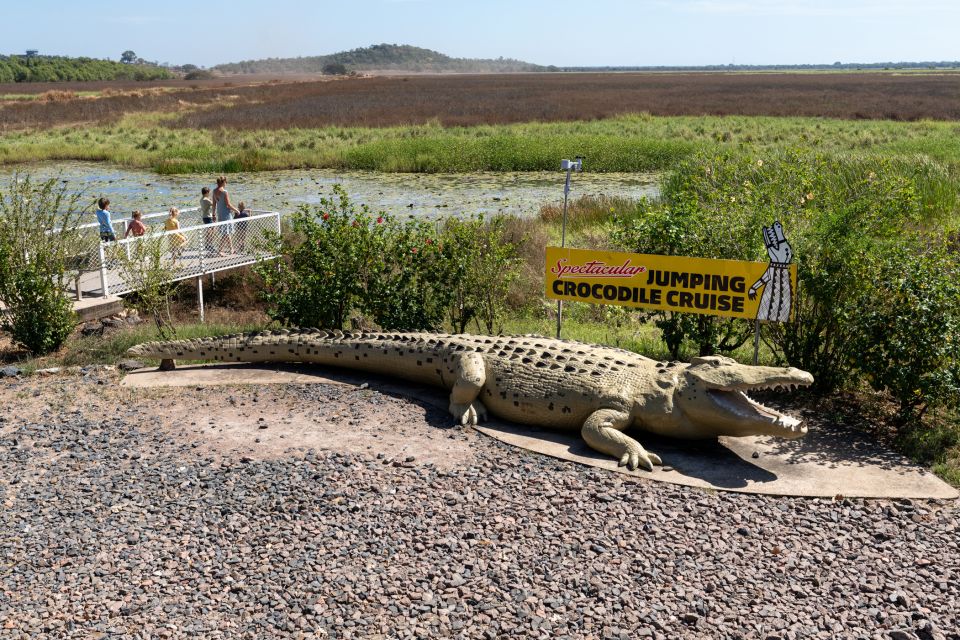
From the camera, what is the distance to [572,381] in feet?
22.1

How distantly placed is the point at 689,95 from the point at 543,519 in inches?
2549

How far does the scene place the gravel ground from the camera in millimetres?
4348

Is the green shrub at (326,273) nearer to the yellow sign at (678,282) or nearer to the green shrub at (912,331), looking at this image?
the yellow sign at (678,282)

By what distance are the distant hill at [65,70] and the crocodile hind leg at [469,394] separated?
100.0 m

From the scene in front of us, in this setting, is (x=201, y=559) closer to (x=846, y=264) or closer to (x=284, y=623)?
(x=284, y=623)

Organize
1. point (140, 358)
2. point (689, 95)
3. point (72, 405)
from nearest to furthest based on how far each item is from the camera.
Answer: point (72, 405) → point (140, 358) → point (689, 95)

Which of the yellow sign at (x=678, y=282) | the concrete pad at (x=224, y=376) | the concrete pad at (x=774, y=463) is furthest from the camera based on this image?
the concrete pad at (x=224, y=376)

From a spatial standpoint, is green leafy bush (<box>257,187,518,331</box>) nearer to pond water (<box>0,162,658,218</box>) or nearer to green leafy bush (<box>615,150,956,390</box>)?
green leafy bush (<box>615,150,956,390</box>)

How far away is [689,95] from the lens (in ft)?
214

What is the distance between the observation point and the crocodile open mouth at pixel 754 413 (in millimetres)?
5949

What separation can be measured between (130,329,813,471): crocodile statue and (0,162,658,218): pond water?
12.0 meters

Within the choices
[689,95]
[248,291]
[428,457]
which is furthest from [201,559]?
[689,95]

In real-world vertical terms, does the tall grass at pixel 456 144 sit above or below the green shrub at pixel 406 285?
above

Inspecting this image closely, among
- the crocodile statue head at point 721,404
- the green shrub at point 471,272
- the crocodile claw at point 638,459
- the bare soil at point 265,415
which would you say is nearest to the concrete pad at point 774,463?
the crocodile claw at point 638,459
